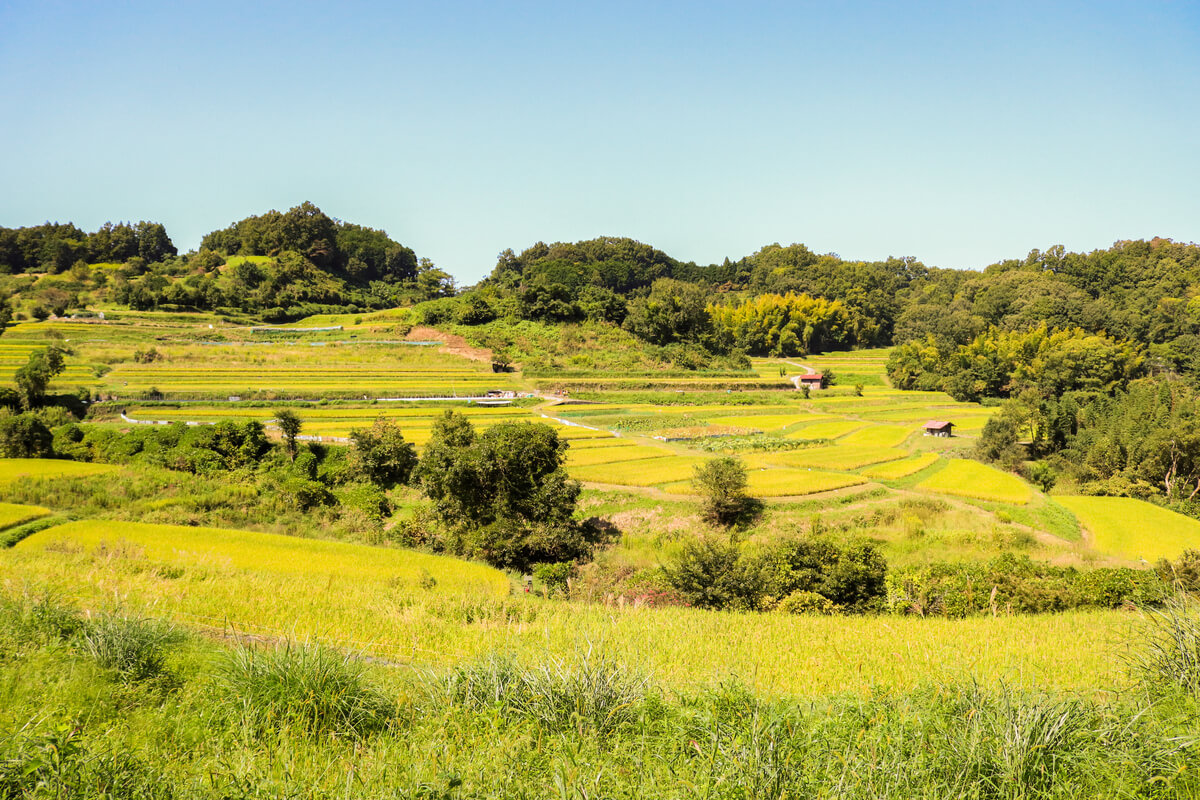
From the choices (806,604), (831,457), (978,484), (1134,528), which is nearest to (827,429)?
(831,457)

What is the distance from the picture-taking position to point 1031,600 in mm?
16234

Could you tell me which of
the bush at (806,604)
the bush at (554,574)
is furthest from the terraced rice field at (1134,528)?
the bush at (554,574)

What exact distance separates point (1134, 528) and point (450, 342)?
6073 centimetres

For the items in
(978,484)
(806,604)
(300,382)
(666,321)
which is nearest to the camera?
(806,604)

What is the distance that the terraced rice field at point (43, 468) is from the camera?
26.7 m

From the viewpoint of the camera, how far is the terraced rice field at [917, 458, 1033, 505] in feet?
104

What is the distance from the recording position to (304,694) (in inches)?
225

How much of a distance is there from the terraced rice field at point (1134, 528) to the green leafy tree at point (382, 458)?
33.9 m

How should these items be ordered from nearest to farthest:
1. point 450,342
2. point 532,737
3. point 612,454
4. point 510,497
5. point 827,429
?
point 532,737 → point 510,497 → point 612,454 → point 827,429 → point 450,342

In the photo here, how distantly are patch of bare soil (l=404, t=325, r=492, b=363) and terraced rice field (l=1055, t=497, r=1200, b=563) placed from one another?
168ft

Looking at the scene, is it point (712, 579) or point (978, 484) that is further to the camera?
point (978, 484)

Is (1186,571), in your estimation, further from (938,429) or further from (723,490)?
(938,429)

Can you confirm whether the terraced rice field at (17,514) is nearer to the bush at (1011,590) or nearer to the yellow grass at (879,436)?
the bush at (1011,590)

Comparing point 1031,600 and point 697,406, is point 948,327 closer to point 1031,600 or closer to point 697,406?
point 697,406
